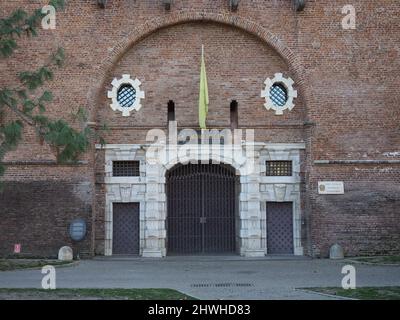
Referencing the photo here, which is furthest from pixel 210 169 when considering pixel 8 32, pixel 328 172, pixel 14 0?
pixel 8 32

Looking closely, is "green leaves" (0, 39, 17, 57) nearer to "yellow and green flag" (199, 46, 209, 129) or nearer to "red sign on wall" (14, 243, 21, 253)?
"yellow and green flag" (199, 46, 209, 129)

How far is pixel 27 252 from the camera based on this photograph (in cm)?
1853

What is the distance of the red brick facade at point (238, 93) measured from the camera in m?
18.7

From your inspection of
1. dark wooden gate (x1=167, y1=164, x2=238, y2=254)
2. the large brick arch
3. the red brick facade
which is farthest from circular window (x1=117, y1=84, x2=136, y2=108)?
dark wooden gate (x1=167, y1=164, x2=238, y2=254)

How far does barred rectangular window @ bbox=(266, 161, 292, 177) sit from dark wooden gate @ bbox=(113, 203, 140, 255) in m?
4.25

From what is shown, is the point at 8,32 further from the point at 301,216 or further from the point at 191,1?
the point at 301,216

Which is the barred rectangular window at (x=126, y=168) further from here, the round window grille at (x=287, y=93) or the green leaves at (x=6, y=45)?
the green leaves at (x=6, y=45)

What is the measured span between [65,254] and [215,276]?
5.56 metres

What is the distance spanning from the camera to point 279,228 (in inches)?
777

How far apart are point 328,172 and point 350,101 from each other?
2.25 metres

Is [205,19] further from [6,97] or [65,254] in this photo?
[6,97]

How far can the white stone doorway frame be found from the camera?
1923 centimetres

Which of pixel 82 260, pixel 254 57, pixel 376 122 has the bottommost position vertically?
pixel 82 260

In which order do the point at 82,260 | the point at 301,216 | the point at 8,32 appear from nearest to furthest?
1. the point at 8,32
2. the point at 82,260
3. the point at 301,216
